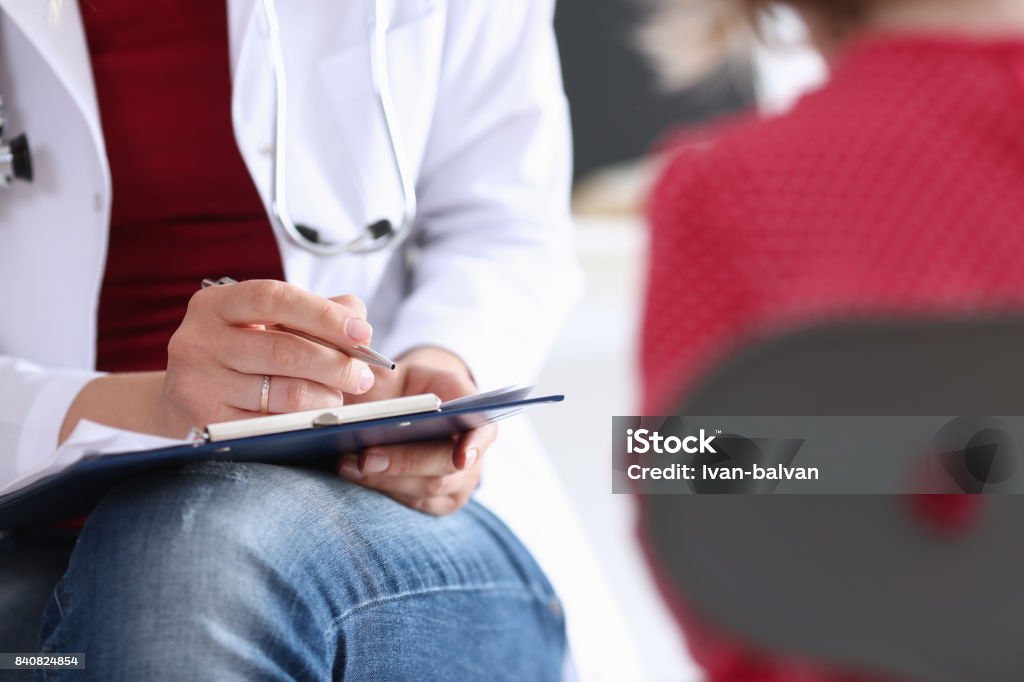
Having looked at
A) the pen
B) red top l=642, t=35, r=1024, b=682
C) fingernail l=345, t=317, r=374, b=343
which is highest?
red top l=642, t=35, r=1024, b=682

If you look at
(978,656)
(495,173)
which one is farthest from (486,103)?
(978,656)

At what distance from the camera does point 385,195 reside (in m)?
0.74

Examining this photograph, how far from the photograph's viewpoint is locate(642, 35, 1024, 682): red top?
342 millimetres

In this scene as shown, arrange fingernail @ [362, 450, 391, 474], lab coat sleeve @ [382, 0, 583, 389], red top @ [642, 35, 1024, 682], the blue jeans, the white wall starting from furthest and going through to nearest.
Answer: the white wall
lab coat sleeve @ [382, 0, 583, 389]
fingernail @ [362, 450, 391, 474]
the blue jeans
red top @ [642, 35, 1024, 682]

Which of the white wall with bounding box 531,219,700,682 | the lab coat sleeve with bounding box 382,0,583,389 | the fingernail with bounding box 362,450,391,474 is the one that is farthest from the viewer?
the white wall with bounding box 531,219,700,682

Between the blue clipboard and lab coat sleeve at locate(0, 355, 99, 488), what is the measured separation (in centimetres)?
4

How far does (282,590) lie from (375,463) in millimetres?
124

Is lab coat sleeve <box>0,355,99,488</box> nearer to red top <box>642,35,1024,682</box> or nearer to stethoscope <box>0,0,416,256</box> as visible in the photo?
stethoscope <box>0,0,416,256</box>

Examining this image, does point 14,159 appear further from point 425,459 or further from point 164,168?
point 425,459

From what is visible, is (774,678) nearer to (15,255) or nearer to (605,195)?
(15,255)

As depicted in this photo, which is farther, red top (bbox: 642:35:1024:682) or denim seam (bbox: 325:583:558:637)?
denim seam (bbox: 325:583:558:637)

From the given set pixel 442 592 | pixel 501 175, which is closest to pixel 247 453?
pixel 442 592

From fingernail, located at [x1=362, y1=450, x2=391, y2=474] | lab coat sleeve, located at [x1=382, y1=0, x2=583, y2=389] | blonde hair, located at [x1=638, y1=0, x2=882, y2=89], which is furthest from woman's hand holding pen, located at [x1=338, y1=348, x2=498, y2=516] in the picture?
blonde hair, located at [x1=638, y1=0, x2=882, y2=89]

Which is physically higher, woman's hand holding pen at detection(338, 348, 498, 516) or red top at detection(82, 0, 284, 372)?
red top at detection(82, 0, 284, 372)
